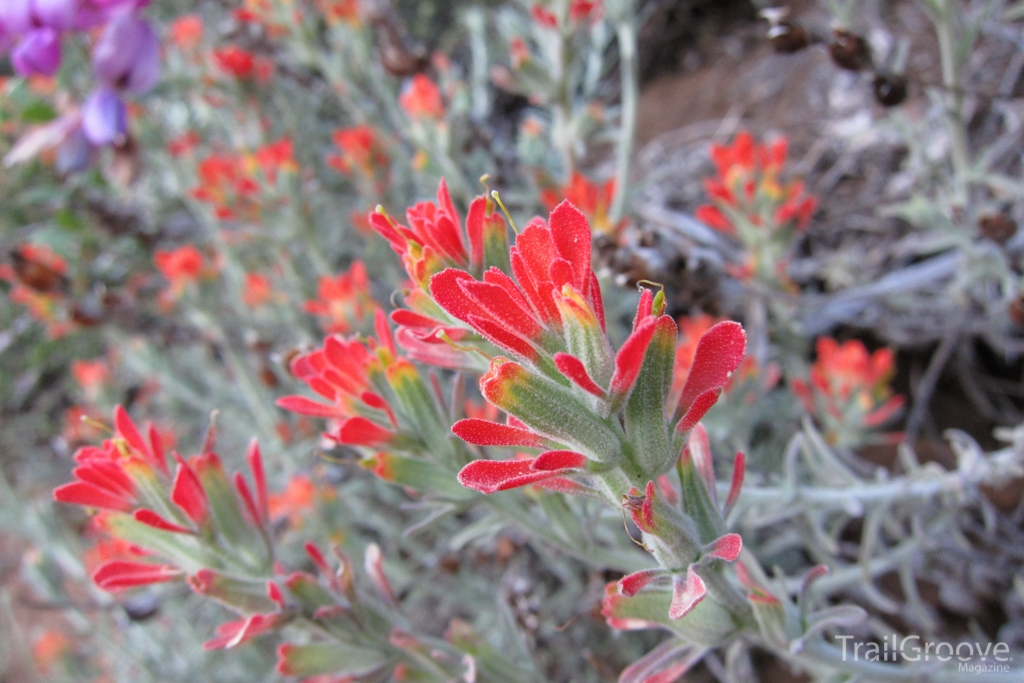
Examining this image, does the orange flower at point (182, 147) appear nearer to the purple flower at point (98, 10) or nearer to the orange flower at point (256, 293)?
the orange flower at point (256, 293)

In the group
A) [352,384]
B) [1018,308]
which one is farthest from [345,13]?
[1018,308]

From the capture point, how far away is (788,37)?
120cm

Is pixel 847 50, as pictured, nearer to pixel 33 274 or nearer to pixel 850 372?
pixel 850 372

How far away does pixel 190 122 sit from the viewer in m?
3.14

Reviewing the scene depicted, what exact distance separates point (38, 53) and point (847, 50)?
1.66 metres

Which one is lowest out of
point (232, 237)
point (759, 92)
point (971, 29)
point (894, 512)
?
point (894, 512)

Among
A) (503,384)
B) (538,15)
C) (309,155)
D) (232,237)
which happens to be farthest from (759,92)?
(503,384)

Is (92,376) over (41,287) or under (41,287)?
under

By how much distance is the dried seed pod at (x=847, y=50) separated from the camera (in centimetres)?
117

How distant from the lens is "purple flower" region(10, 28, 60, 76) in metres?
1.50

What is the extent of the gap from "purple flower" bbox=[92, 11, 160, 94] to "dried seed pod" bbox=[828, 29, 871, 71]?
1.59 metres

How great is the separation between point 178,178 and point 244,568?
2068mm

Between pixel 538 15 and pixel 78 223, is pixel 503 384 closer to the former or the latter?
pixel 538 15

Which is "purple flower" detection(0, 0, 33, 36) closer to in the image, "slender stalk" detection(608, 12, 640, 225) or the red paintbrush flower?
"slender stalk" detection(608, 12, 640, 225)
